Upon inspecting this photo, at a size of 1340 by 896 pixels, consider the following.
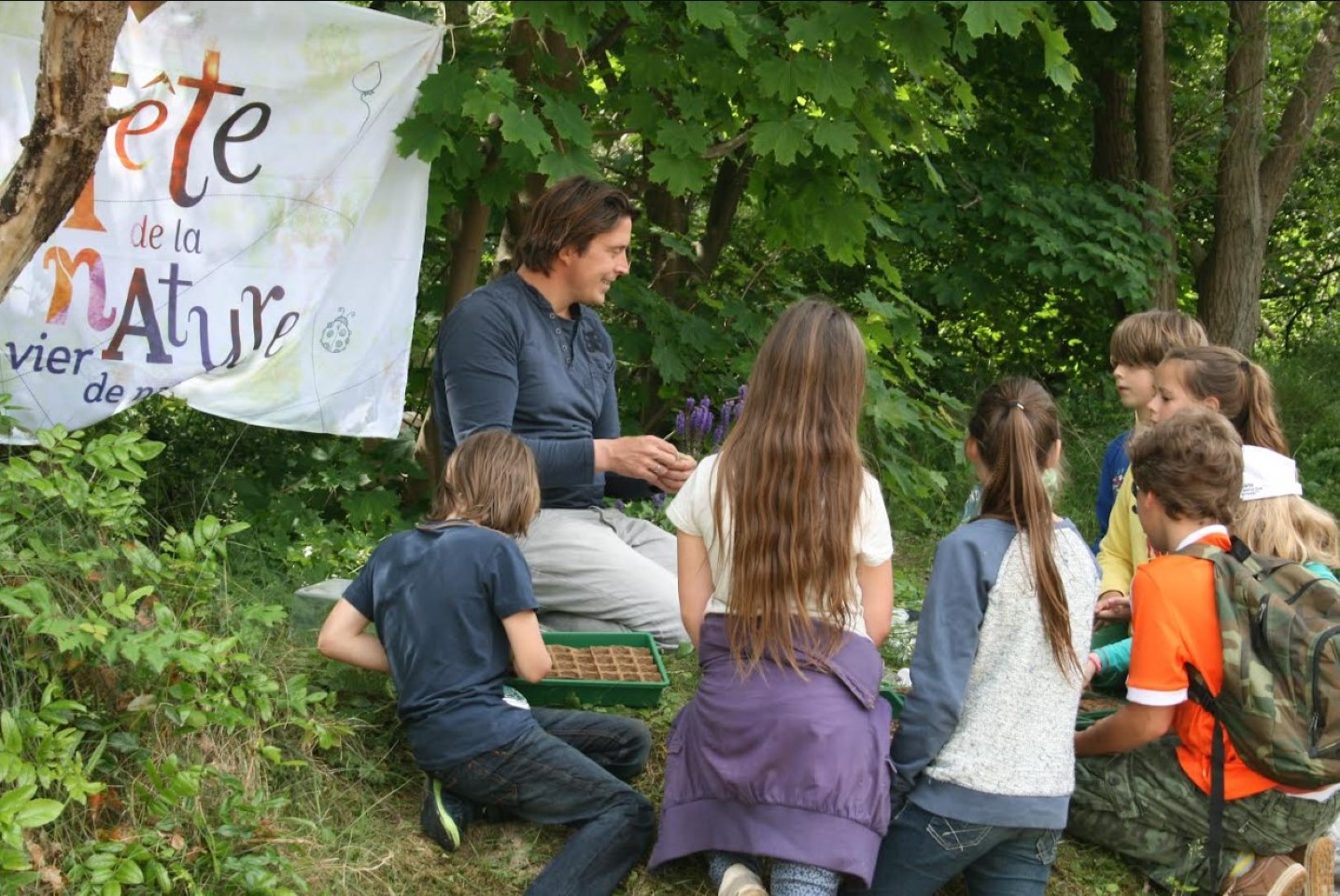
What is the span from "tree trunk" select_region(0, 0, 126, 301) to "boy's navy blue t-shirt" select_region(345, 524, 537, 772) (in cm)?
113

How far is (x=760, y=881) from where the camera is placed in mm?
3168

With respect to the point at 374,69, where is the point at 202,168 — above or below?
below

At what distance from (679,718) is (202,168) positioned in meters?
2.49

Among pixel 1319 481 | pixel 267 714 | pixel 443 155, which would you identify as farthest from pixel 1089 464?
pixel 267 714

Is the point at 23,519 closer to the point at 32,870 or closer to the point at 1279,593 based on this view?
the point at 32,870

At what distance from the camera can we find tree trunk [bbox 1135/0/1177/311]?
9219mm

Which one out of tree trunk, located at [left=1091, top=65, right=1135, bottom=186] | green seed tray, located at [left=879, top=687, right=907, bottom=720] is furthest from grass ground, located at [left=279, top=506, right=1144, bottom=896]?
tree trunk, located at [left=1091, top=65, right=1135, bottom=186]

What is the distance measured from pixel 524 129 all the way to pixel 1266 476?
8.32 ft

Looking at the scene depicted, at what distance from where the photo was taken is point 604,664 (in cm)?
411

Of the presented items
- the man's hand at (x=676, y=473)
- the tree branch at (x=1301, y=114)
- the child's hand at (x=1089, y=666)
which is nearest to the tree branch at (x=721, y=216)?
the man's hand at (x=676, y=473)

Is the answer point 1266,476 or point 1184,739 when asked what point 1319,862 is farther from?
point 1266,476

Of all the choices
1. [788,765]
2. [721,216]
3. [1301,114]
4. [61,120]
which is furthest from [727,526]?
[1301,114]

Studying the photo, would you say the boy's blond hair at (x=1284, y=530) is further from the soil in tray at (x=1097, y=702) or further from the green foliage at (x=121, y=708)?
the green foliage at (x=121, y=708)

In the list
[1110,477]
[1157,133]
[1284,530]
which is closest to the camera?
[1284,530]
